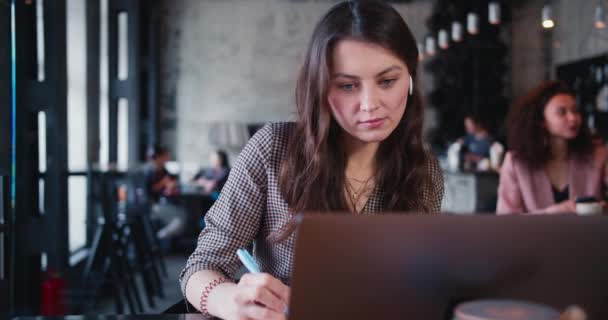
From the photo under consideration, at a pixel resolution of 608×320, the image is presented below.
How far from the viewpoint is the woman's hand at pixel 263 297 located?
0.94 meters

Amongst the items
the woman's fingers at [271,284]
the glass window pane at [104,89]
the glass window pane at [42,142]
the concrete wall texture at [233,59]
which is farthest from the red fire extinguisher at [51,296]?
the concrete wall texture at [233,59]

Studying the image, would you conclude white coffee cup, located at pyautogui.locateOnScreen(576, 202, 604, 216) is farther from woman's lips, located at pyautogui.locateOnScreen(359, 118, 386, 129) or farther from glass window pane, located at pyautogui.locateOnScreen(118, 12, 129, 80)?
glass window pane, located at pyautogui.locateOnScreen(118, 12, 129, 80)

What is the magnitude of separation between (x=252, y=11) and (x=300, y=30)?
798 mm

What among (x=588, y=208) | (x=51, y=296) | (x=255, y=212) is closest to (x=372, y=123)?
(x=255, y=212)

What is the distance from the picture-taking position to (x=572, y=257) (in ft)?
2.49

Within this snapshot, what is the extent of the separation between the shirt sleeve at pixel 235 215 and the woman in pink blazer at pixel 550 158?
1827mm

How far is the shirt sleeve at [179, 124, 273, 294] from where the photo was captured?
1267 mm

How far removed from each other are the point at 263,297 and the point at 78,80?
5402 mm

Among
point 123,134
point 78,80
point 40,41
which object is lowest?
point 123,134

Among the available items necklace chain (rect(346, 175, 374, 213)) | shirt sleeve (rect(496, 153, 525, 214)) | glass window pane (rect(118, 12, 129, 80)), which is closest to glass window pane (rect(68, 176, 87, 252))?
glass window pane (rect(118, 12, 129, 80))

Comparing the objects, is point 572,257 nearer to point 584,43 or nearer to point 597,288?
point 597,288

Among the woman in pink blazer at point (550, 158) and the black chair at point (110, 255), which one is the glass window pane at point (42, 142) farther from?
the woman in pink blazer at point (550, 158)

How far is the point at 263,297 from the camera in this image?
94 centimetres

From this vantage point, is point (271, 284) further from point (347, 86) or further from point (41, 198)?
point (41, 198)
